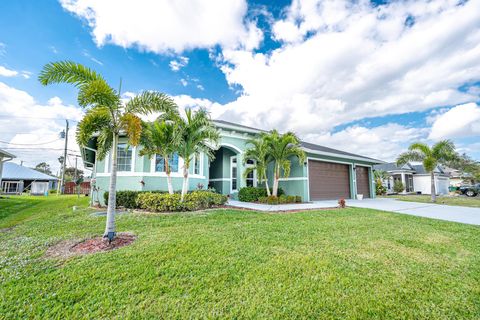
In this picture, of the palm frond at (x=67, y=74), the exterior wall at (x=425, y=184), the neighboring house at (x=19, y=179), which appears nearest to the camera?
the palm frond at (x=67, y=74)

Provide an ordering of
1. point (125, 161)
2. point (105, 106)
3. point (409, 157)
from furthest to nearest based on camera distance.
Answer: point (409, 157), point (125, 161), point (105, 106)

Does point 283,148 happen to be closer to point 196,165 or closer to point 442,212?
point 196,165

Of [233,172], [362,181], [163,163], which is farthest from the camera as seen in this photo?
[362,181]

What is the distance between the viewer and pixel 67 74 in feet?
15.6

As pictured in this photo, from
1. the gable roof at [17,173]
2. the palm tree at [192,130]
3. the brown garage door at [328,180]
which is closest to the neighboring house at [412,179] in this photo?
the brown garage door at [328,180]

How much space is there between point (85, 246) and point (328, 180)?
46.1ft

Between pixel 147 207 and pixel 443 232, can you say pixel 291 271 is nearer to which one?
pixel 443 232

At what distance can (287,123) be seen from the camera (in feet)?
69.3

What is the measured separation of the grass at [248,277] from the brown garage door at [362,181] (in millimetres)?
12019

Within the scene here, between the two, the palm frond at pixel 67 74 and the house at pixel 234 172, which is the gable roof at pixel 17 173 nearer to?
the house at pixel 234 172

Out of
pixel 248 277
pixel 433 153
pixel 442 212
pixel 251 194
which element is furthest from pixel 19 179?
pixel 433 153

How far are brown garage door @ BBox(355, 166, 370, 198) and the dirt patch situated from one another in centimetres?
1698

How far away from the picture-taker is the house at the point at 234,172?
10.9 metres

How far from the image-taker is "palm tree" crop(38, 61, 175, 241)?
4.66 metres
